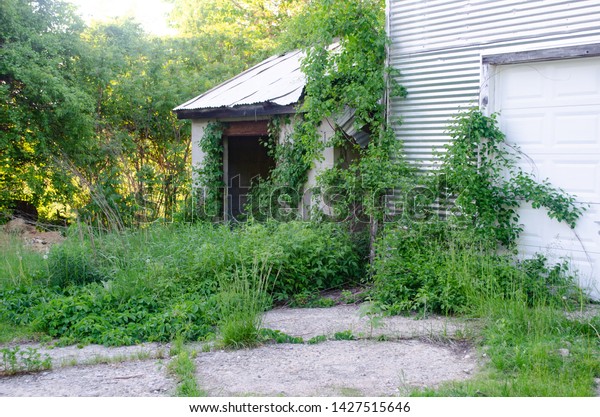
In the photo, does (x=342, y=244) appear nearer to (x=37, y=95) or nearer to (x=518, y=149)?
(x=518, y=149)

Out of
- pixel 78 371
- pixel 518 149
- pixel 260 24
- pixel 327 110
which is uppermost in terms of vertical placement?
pixel 260 24

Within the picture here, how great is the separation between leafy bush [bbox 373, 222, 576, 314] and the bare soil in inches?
17.2

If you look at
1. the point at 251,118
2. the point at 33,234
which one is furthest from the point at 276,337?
the point at 33,234

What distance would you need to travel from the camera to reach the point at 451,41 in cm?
846

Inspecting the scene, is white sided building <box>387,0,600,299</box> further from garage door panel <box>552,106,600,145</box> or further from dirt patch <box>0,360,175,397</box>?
dirt patch <box>0,360,175,397</box>

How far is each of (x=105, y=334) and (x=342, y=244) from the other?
3.84m

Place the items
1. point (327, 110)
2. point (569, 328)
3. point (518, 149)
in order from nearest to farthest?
point (569, 328)
point (518, 149)
point (327, 110)

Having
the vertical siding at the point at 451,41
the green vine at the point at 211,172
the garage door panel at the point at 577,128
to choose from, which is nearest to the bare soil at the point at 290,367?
the garage door panel at the point at 577,128

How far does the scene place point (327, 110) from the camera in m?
9.37

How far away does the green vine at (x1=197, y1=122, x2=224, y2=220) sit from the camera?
12602 mm

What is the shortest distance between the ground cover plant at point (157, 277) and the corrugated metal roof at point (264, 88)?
Result: 2439 millimetres

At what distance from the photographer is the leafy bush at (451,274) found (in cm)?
684

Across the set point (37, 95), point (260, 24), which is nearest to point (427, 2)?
point (37, 95)

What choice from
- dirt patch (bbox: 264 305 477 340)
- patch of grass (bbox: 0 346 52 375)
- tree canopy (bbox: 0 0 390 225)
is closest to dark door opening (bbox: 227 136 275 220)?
tree canopy (bbox: 0 0 390 225)
